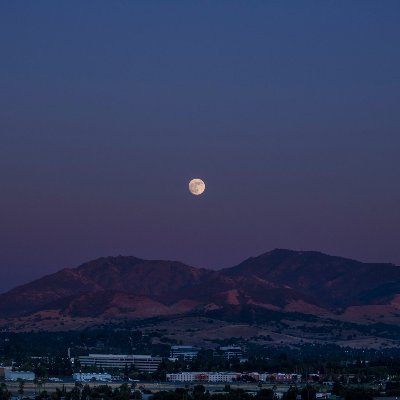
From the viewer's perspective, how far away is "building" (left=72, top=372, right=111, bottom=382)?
6548 inches

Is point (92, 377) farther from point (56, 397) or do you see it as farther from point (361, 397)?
point (361, 397)

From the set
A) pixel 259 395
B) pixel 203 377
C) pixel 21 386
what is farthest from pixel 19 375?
pixel 259 395

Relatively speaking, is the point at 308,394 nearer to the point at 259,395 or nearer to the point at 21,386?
the point at 259,395

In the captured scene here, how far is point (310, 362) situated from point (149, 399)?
6983 cm

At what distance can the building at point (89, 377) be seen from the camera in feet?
546

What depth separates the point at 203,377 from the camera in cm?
16638

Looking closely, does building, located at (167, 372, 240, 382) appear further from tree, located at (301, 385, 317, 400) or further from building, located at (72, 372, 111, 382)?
tree, located at (301, 385, 317, 400)

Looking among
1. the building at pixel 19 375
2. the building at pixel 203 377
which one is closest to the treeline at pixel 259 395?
the building at pixel 203 377

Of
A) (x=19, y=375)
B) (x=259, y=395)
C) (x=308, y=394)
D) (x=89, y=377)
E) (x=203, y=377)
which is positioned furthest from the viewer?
(x=89, y=377)

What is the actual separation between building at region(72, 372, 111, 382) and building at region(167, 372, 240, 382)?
8.21 meters

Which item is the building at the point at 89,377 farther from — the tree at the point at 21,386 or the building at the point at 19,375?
the tree at the point at 21,386

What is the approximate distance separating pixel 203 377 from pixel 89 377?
14694 millimetres

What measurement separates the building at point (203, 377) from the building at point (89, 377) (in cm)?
821

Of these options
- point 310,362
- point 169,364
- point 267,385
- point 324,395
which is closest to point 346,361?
point 310,362
